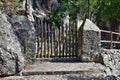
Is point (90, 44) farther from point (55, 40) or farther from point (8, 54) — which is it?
point (8, 54)

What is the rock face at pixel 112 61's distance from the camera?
1215 cm

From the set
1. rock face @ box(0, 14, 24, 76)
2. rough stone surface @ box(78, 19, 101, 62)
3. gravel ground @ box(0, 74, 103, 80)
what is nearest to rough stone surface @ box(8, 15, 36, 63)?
rock face @ box(0, 14, 24, 76)

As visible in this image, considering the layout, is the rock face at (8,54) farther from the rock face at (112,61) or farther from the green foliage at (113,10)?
the green foliage at (113,10)

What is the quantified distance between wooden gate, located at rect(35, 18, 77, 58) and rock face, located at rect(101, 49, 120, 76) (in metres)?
1.34

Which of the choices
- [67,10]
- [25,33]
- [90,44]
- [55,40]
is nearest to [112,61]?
[90,44]

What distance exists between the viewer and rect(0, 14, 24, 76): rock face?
9492mm

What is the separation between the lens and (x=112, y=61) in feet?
42.6

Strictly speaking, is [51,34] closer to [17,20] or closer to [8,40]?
[17,20]

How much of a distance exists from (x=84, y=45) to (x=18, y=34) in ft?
8.77

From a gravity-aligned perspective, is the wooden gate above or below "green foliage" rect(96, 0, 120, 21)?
below

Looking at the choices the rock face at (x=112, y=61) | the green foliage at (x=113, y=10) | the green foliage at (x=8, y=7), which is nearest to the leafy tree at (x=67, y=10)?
the green foliage at (x=113, y=10)

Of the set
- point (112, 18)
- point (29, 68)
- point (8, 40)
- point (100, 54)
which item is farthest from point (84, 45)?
point (112, 18)

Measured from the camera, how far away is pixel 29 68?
10727mm

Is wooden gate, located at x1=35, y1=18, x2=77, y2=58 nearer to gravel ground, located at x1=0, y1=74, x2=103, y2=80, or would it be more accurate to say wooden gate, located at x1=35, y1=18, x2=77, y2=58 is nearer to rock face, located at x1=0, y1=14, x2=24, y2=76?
rock face, located at x1=0, y1=14, x2=24, y2=76
